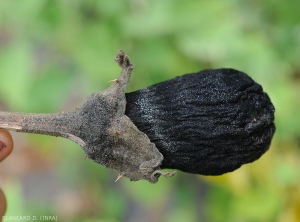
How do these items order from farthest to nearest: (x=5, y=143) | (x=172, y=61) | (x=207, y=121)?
(x=172, y=61) < (x=5, y=143) < (x=207, y=121)

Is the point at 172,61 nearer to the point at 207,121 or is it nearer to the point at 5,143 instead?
the point at 207,121

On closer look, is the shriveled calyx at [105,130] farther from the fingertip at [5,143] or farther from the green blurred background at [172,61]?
the green blurred background at [172,61]

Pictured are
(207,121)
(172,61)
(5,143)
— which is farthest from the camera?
(172,61)

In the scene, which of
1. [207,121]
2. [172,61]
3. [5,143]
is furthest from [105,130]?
[172,61]

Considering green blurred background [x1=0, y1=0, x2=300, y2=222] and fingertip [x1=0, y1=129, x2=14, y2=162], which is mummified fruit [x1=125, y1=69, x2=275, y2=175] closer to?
fingertip [x1=0, y1=129, x2=14, y2=162]

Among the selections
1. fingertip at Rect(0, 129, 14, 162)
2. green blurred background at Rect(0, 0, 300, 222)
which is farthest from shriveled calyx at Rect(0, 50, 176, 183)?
green blurred background at Rect(0, 0, 300, 222)

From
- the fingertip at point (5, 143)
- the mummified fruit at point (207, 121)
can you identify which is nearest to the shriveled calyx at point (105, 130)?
the mummified fruit at point (207, 121)

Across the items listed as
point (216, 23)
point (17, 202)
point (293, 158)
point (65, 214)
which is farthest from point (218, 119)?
point (65, 214)

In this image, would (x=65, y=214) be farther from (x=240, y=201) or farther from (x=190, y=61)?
(x=190, y=61)
